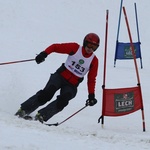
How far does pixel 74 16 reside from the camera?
755 inches

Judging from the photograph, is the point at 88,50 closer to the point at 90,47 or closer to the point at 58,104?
the point at 90,47

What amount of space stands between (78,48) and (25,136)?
8.77 feet

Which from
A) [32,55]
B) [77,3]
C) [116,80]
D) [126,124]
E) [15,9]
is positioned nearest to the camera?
[126,124]

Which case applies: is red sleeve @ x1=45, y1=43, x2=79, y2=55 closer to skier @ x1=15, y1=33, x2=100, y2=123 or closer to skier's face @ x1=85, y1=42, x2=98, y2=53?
skier @ x1=15, y1=33, x2=100, y2=123

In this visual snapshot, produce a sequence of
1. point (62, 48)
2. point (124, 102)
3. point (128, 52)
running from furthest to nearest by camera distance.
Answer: point (128, 52) < point (124, 102) < point (62, 48)

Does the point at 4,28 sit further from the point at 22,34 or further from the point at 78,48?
the point at 78,48

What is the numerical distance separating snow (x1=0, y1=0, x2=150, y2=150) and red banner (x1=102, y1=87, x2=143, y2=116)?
291 millimetres

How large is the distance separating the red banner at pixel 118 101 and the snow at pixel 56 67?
11.5 inches

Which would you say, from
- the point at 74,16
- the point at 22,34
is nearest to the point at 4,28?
the point at 22,34

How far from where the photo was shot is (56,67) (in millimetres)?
11969

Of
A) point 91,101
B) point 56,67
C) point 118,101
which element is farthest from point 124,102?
point 56,67

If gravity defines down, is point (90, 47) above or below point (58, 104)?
above

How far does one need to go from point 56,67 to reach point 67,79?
5611 millimetres

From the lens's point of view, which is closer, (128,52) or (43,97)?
(43,97)
